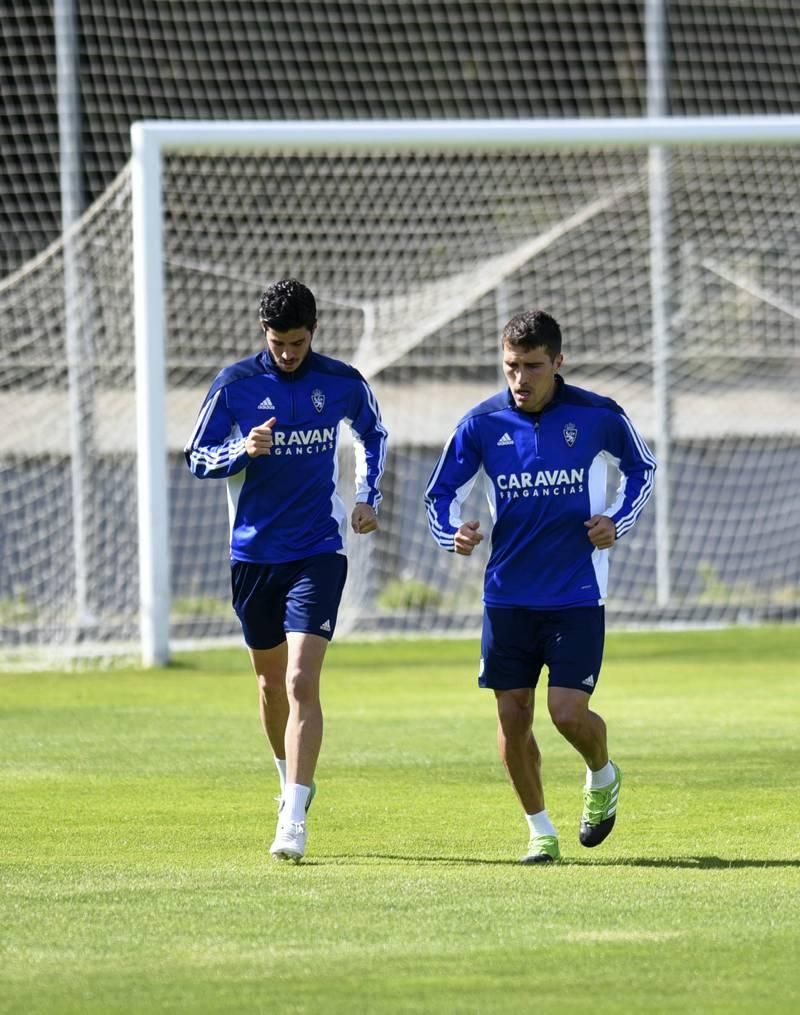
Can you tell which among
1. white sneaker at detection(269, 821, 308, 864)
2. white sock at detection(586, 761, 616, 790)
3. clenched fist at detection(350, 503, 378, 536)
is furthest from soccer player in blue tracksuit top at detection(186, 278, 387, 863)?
white sock at detection(586, 761, 616, 790)

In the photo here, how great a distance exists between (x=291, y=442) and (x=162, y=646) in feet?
26.5

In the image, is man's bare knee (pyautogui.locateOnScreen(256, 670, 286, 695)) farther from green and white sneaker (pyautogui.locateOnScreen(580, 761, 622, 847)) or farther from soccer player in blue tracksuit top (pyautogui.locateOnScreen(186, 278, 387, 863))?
green and white sneaker (pyautogui.locateOnScreen(580, 761, 622, 847))

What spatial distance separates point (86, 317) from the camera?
680 inches

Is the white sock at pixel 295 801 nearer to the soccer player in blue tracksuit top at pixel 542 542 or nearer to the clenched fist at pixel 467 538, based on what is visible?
the soccer player in blue tracksuit top at pixel 542 542

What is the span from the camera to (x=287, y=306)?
7.89 meters

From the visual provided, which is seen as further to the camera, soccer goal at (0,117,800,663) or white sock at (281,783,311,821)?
soccer goal at (0,117,800,663)

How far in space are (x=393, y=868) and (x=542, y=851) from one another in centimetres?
58

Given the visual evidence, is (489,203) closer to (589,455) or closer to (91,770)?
(91,770)

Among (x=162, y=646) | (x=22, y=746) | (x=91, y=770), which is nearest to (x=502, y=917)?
(x=91, y=770)

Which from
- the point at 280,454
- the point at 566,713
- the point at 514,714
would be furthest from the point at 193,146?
the point at 566,713

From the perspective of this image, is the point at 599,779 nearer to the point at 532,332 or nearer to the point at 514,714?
the point at 514,714

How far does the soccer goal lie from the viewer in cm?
1798

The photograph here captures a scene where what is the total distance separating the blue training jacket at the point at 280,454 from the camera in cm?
819

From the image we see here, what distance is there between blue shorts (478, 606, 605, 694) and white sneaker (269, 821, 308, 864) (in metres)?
0.90
